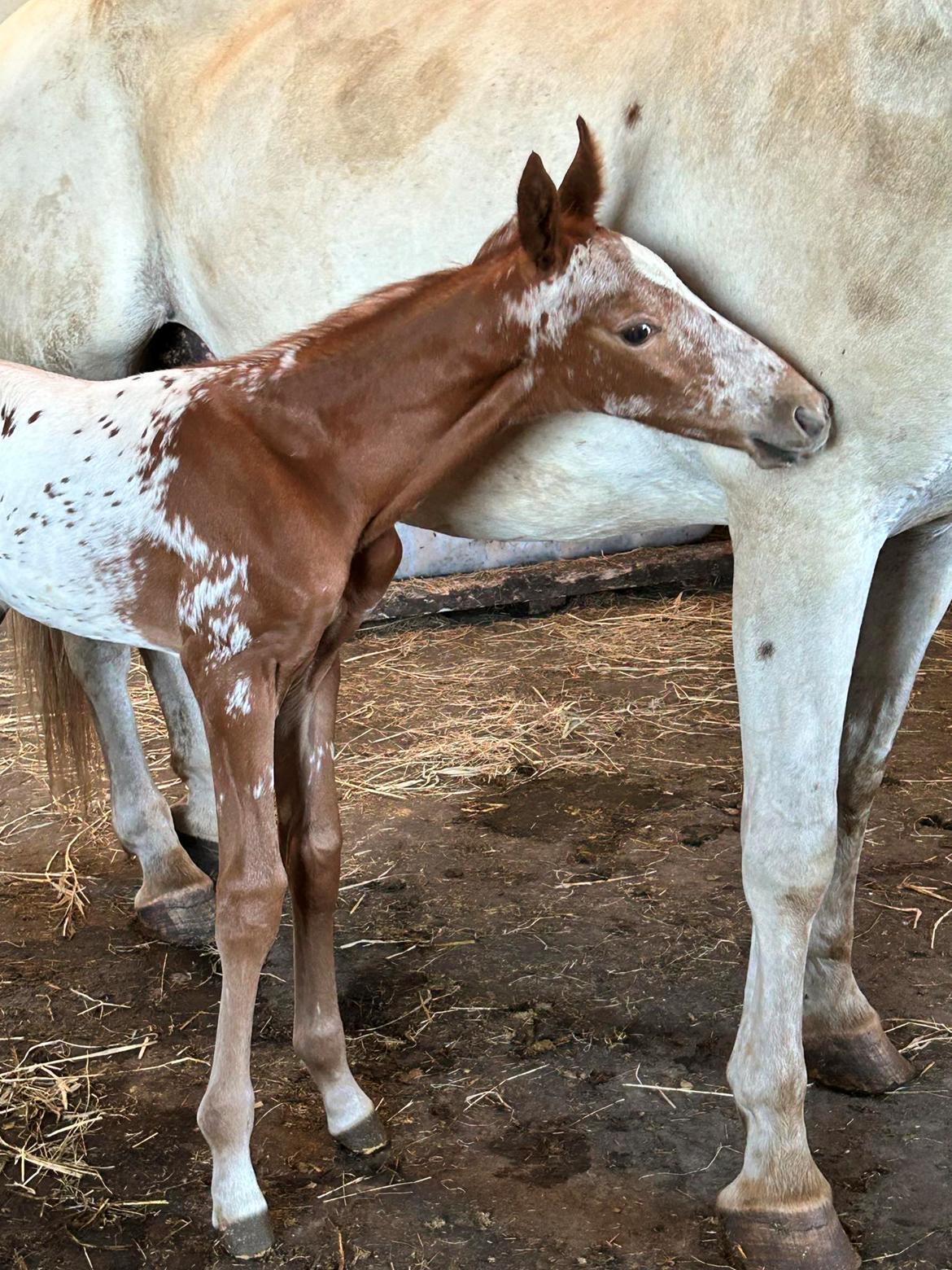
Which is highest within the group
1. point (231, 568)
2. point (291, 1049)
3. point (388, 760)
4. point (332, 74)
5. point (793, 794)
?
point (332, 74)

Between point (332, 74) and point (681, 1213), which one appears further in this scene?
point (332, 74)

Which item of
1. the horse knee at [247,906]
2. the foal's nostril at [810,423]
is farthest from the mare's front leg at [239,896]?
the foal's nostril at [810,423]

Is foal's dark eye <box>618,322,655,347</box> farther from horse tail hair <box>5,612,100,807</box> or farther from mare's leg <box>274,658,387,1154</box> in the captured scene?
horse tail hair <box>5,612,100,807</box>

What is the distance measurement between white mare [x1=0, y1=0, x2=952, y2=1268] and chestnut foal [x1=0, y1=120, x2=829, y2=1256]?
0.49 feet

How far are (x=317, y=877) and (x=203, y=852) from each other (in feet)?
4.19

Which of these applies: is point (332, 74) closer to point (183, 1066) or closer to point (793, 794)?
point (793, 794)

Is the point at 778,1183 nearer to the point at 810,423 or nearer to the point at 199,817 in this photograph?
the point at 810,423

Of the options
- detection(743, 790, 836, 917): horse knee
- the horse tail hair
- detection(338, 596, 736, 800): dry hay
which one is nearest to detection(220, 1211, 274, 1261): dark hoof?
detection(743, 790, 836, 917): horse knee

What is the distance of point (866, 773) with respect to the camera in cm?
262

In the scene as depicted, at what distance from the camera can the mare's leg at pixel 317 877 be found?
7.80 ft

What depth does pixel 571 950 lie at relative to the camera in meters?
3.11

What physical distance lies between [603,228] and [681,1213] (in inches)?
62.9

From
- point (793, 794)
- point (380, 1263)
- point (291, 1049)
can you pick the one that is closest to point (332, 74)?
point (793, 794)

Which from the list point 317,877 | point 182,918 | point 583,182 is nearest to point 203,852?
point 182,918
